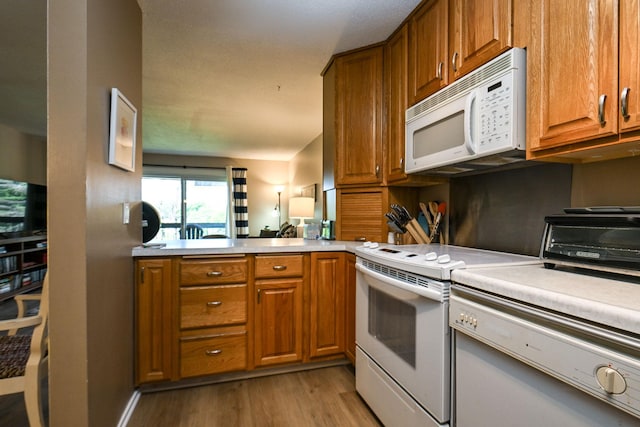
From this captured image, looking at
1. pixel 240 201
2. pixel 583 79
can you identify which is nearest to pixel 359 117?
pixel 583 79

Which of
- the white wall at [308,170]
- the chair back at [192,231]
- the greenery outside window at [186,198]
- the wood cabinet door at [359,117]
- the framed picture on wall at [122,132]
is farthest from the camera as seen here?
the chair back at [192,231]

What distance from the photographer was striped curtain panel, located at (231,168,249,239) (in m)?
6.92

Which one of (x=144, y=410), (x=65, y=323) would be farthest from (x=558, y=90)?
(x=144, y=410)

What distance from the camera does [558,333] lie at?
775 mm

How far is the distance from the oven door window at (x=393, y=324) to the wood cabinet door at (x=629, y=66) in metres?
0.95

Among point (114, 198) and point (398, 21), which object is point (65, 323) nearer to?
point (114, 198)

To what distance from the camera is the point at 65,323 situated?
118cm

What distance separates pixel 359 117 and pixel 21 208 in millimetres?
4835

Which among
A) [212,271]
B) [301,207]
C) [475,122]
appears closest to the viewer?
[475,122]

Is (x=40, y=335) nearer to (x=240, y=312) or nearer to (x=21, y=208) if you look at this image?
(x=240, y=312)

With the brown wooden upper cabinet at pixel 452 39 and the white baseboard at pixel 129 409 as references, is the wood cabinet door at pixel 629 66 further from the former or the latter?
the white baseboard at pixel 129 409

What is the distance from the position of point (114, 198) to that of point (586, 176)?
2.14 meters

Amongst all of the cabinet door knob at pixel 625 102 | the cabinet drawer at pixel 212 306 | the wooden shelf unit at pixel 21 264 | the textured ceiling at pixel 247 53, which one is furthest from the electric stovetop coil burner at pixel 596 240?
the wooden shelf unit at pixel 21 264

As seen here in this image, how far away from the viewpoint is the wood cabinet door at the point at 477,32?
1324 millimetres
